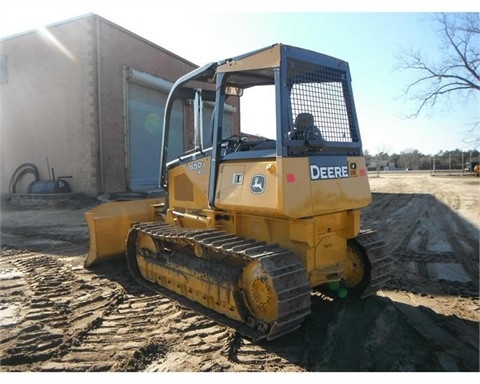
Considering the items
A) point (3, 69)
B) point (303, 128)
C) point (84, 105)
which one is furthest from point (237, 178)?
point (3, 69)

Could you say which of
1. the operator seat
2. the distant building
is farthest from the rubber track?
the distant building

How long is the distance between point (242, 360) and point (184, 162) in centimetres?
267

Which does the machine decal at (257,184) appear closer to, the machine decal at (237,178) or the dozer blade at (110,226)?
the machine decal at (237,178)

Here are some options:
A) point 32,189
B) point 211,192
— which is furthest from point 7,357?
point 32,189

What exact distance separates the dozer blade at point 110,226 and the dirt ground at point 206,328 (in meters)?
0.23

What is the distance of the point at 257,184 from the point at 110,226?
323cm

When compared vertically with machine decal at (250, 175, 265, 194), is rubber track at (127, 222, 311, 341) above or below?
below

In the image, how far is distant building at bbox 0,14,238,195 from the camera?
50.6 ft

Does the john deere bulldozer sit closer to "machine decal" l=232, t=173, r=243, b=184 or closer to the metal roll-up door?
"machine decal" l=232, t=173, r=243, b=184

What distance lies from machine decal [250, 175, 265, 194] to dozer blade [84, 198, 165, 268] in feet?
9.97

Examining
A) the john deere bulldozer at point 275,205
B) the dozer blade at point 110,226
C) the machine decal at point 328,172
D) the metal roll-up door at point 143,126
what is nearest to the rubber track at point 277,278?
the john deere bulldozer at point 275,205

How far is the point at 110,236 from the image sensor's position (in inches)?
238

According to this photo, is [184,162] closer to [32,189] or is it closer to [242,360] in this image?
[242,360]

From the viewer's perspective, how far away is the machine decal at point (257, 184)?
3.68 metres
